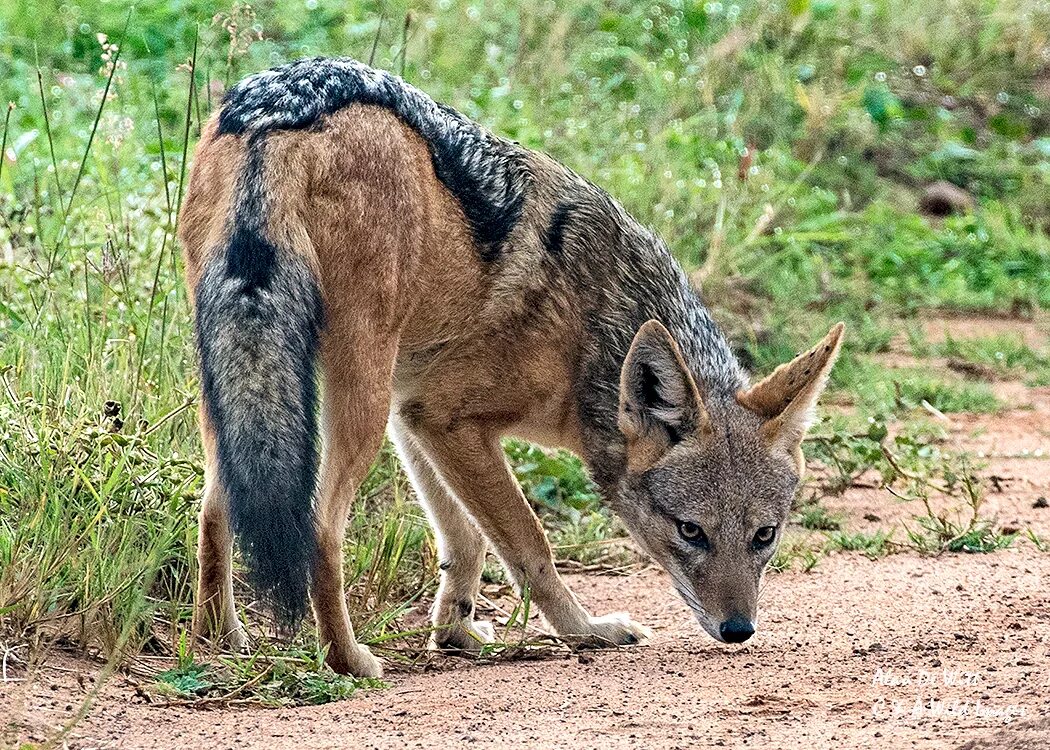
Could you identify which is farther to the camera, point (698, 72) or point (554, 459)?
point (698, 72)

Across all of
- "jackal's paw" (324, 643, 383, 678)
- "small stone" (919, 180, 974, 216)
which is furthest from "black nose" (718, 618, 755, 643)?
"small stone" (919, 180, 974, 216)

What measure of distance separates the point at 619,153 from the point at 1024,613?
474 cm

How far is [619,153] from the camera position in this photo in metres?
8.95

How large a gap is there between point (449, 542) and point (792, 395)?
127 centimetres

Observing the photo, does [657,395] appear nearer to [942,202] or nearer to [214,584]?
[214,584]

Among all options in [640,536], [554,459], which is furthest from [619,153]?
[640,536]

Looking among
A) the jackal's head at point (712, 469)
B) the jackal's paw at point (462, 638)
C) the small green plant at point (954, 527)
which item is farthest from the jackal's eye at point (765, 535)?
the small green plant at point (954, 527)

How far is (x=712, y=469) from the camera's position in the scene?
190 inches

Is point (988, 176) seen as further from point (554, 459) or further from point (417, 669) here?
point (417, 669)

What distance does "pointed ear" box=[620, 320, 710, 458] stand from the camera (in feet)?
15.5

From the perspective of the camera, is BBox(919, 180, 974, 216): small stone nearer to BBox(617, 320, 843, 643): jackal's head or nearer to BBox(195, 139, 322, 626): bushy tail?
BBox(617, 320, 843, 643): jackal's head

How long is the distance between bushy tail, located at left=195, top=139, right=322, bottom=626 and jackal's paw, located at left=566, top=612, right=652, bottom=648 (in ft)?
4.34

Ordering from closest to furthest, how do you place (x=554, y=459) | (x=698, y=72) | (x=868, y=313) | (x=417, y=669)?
(x=417, y=669) → (x=554, y=459) → (x=868, y=313) → (x=698, y=72)

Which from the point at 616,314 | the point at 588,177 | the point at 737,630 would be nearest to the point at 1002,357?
the point at 588,177
